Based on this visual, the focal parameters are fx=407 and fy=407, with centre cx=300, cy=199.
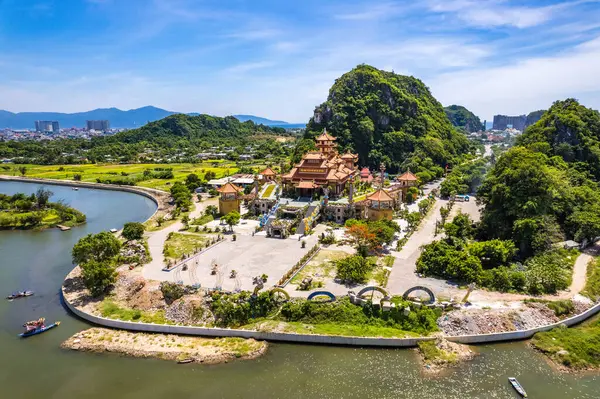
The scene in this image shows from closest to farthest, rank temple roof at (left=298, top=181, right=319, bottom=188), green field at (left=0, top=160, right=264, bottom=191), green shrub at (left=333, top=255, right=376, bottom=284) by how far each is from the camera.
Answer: green shrub at (left=333, top=255, right=376, bottom=284) → temple roof at (left=298, top=181, right=319, bottom=188) → green field at (left=0, top=160, right=264, bottom=191)

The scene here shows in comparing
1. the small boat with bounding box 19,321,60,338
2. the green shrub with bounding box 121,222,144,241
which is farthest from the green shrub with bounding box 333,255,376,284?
the green shrub with bounding box 121,222,144,241

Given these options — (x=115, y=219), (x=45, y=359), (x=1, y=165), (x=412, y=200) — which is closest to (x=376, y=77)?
(x=412, y=200)

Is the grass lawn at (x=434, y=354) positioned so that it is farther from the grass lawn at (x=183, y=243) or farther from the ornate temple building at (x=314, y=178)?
the ornate temple building at (x=314, y=178)

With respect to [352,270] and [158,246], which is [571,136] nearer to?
[352,270]

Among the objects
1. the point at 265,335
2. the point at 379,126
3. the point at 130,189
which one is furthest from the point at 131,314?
the point at 379,126

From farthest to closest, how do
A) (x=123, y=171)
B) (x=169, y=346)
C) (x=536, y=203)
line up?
1. (x=123, y=171)
2. (x=536, y=203)
3. (x=169, y=346)

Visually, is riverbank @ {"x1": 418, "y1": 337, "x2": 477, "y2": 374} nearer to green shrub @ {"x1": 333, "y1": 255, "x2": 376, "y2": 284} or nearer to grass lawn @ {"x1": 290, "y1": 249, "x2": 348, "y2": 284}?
green shrub @ {"x1": 333, "y1": 255, "x2": 376, "y2": 284}

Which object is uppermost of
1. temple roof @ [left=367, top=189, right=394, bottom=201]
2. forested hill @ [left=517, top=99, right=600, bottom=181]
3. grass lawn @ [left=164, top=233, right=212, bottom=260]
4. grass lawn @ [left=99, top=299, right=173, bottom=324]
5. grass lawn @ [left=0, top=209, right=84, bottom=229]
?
forested hill @ [left=517, top=99, right=600, bottom=181]
